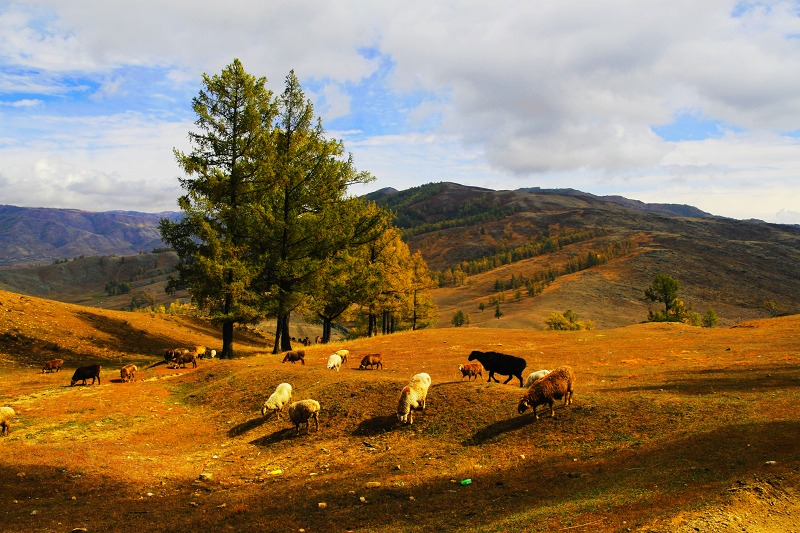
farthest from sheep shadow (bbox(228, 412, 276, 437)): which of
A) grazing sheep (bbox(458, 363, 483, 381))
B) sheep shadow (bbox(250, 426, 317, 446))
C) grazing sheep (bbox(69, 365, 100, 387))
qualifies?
grazing sheep (bbox(69, 365, 100, 387))

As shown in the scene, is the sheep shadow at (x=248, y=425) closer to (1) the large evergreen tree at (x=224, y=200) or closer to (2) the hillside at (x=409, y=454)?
(2) the hillside at (x=409, y=454)

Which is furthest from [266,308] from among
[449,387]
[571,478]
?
[571,478]

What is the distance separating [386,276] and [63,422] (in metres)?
33.8

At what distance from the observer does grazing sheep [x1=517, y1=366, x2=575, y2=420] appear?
14.5m

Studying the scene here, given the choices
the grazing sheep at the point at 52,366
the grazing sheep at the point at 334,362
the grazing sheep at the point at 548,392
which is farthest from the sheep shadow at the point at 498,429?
the grazing sheep at the point at 52,366

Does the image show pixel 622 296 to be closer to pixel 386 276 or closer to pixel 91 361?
pixel 386 276

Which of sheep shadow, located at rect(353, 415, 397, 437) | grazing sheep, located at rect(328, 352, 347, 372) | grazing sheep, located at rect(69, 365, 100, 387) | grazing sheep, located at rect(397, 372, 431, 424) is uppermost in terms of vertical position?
grazing sheep, located at rect(397, 372, 431, 424)

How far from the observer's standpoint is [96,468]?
44.0 feet

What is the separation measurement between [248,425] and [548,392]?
38.1 ft

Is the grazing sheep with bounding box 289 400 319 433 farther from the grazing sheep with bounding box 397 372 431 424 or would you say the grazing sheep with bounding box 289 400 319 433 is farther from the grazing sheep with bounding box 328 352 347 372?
the grazing sheep with bounding box 328 352 347 372

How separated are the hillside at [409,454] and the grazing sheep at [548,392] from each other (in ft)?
1.49

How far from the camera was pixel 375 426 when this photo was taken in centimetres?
1605

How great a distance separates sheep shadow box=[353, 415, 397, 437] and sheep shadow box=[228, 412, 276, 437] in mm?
4382

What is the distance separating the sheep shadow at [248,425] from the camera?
17.4 metres
